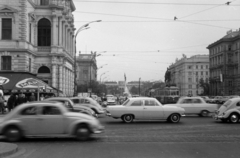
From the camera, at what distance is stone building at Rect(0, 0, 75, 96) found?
46.8 m

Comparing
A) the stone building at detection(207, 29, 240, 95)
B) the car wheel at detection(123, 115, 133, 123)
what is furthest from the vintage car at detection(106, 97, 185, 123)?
the stone building at detection(207, 29, 240, 95)

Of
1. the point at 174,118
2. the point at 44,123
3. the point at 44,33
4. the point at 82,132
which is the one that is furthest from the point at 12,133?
the point at 44,33

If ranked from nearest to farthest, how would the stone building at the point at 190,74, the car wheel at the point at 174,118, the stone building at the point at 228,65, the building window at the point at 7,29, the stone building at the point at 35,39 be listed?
the car wheel at the point at 174,118 → the stone building at the point at 35,39 → the building window at the point at 7,29 → the stone building at the point at 228,65 → the stone building at the point at 190,74

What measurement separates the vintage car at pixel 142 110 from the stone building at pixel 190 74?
94.3 metres

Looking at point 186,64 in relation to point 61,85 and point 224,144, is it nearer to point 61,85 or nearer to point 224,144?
point 61,85

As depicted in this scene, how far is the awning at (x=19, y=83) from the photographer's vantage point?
37.1 metres

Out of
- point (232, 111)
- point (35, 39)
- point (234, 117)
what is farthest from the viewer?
point (35, 39)

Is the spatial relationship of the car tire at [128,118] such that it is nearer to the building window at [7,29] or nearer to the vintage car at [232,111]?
the vintage car at [232,111]

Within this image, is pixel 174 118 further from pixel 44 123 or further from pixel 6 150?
pixel 6 150

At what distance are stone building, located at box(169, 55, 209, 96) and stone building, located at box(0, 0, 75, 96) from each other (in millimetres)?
64068

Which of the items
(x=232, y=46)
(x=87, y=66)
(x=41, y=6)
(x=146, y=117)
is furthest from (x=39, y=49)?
(x=87, y=66)

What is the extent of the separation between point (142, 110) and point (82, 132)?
25.6 feet

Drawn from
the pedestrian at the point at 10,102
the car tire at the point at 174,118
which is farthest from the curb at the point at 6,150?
the pedestrian at the point at 10,102

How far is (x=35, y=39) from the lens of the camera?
53969mm
